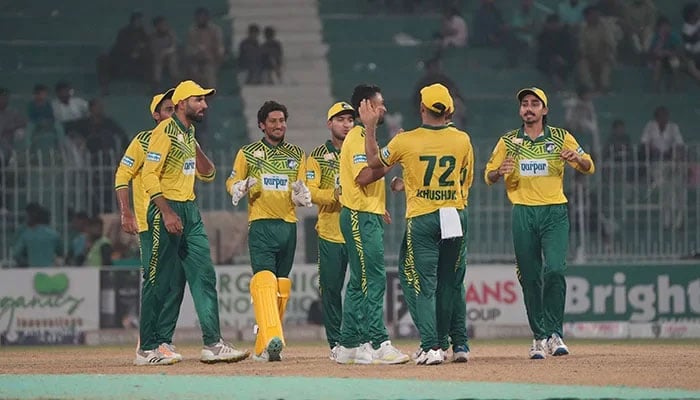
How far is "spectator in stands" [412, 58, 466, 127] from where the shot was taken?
87.4 ft

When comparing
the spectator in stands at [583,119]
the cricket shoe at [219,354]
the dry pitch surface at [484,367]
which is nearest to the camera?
the dry pitch surface at [484,367]

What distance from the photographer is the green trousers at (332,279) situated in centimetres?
1453

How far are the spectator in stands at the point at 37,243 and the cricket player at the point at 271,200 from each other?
25.9 feet

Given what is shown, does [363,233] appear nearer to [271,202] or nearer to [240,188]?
[271,202]

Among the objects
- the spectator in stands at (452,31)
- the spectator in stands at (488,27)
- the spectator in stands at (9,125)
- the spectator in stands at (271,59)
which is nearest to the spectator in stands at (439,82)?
the spectator in stands at (452,31)

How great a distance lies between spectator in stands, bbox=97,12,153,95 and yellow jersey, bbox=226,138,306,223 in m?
13.6

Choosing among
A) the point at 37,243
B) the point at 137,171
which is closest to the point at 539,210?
the point at 137,171

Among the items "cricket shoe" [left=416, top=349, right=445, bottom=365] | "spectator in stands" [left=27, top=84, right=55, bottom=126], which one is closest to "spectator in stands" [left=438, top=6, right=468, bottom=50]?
"spectator in stands" [left=27, top=84, right=55, bottom=126]

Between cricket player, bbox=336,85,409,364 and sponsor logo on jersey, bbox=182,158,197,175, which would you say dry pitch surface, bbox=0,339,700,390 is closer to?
cricket player, bbox=336,85,409,364

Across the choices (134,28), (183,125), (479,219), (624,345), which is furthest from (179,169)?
(134,28)

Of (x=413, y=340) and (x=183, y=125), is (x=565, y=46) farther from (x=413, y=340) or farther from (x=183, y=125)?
(x=183, y=125)

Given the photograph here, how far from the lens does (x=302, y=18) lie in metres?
29.6

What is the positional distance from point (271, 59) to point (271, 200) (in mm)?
14012

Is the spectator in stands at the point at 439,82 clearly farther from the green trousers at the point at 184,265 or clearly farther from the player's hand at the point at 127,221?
the green trousers at the point at 184,265
